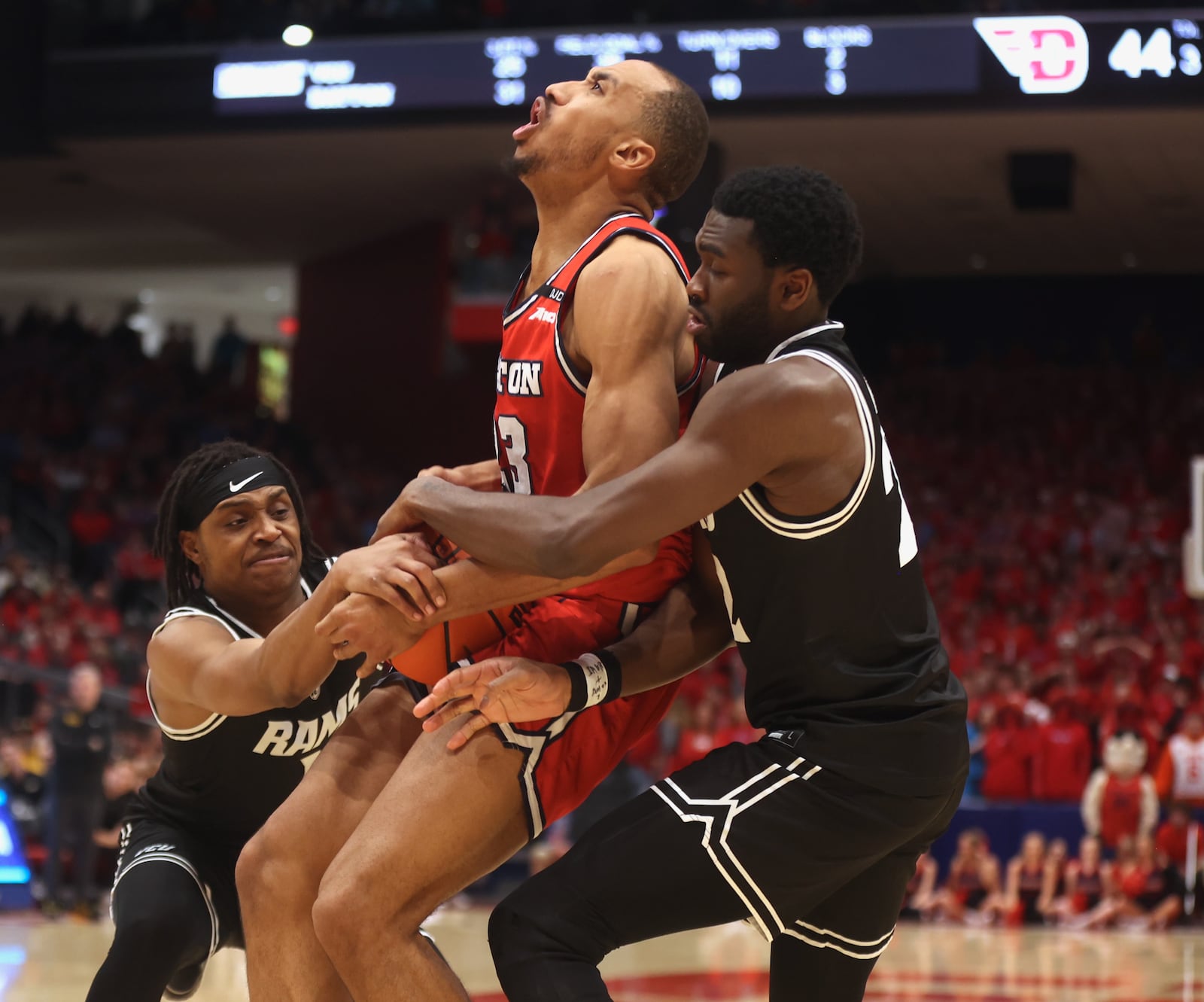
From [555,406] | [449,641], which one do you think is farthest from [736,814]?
[555,406]

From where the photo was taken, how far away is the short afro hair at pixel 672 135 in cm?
332

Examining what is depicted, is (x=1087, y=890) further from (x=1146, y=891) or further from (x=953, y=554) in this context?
(x=953, y=554)

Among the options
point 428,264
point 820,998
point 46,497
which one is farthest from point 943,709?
point 428,264

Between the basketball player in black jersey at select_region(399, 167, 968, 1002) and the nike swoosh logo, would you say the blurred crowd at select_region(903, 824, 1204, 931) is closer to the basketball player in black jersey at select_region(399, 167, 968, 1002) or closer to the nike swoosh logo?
the nike swoosh logo

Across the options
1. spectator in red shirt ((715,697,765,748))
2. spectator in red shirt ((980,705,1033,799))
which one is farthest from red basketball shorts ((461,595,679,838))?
spectator in red shirt ((980,705,1033,799))

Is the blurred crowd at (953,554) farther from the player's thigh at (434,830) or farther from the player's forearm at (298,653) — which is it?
the player's thigh at (434,830)

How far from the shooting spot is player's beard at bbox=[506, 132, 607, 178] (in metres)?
3.29

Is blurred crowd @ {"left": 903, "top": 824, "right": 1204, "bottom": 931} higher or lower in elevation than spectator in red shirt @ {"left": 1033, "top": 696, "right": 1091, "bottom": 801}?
lower

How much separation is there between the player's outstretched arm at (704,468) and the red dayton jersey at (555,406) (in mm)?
258

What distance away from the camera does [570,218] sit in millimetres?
3342

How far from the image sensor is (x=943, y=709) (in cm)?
293

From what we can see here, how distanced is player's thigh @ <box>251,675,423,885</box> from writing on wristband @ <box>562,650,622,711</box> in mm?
447

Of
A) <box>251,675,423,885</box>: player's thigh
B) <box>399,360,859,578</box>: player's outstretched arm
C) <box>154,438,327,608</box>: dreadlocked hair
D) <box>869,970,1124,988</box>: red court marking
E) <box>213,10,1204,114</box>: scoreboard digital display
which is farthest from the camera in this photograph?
<box>213,10,1204,114</box>: scoreboard digital display

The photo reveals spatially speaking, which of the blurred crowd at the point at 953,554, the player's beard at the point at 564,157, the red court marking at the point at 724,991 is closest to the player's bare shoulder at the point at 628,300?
the player's beard at the point at 564,157
